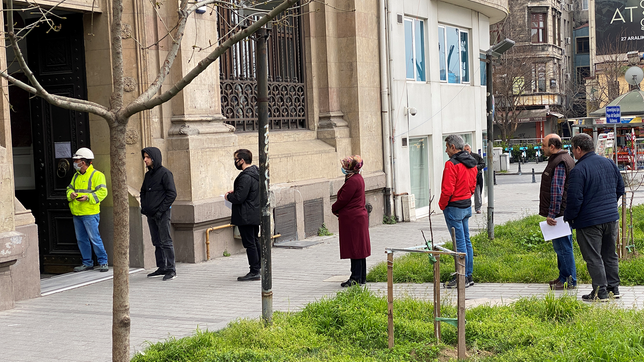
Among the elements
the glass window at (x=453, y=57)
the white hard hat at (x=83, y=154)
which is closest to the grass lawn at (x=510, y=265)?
the white hard hat at (x=83, y=154)

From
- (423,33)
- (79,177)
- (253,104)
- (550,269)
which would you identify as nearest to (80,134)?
(79,177)

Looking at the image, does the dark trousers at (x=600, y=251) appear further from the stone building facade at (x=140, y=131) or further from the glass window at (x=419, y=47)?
the glass window at (x=419, y=47)

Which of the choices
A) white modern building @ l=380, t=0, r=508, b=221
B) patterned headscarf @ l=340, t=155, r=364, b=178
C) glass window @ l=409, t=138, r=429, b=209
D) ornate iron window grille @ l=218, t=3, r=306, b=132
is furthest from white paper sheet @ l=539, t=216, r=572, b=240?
glass window @ l=409, t=138, r=429, b=209

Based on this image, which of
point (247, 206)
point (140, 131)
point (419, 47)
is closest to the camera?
point (247, 206)

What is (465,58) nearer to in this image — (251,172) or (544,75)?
(251,172)

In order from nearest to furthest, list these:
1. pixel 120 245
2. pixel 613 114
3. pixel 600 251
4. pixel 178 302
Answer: pixel 120 245, pixel 600 251, pixel 178 302, pixel 613 114

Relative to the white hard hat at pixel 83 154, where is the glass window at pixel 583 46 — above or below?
above

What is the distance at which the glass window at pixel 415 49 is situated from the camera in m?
19.0

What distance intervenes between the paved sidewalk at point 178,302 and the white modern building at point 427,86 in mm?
5670

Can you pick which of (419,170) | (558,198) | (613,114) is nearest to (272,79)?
(419,170)

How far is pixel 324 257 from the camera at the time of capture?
12.8 m

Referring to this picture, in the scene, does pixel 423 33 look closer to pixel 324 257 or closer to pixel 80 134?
pixel 324 257

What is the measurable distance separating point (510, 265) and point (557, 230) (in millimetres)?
1673

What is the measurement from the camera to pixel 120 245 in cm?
536
